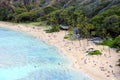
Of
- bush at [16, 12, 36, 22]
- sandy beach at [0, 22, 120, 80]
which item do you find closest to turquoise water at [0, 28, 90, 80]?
sandy beach at [0, 22, 120, 80]

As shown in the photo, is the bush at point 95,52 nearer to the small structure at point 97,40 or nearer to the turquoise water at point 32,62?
the turquoise water at point 32,62

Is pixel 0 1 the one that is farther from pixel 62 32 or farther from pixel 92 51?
pixel 92 51

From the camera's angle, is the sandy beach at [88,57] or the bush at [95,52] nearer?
the sandy beach at [88,57]

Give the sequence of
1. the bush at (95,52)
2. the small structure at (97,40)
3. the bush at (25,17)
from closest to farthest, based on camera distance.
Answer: the bush at (95,52)
the small structure at (97,40)
the bush at (25,17)

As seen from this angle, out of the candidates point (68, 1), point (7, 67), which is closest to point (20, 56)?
point (7, 67)

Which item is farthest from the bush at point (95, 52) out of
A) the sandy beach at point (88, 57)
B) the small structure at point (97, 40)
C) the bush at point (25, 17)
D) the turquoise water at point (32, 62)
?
the bush at point (25, 17)

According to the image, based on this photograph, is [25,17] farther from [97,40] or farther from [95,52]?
[95,52]
